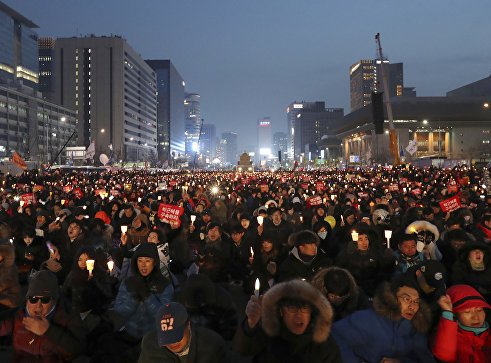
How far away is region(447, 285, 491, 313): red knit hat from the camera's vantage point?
400cm

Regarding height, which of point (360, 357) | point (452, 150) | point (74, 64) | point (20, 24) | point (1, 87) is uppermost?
point (20, 24)

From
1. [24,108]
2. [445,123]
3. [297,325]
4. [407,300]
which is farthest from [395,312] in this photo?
[445,123]

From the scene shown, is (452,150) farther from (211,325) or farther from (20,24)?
(211,325)

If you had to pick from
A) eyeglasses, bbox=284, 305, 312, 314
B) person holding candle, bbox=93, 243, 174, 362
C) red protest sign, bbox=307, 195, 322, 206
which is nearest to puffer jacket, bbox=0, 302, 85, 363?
person holding candle, bbox=93, 243, 174, 362

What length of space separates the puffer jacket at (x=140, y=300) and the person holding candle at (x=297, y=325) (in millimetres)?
1956

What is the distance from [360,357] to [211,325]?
A: 1.55m

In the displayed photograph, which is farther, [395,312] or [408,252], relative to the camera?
[408,252]

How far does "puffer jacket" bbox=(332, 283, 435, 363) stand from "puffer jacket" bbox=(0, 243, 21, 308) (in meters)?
3.88

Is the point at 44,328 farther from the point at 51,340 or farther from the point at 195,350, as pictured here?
the point at 195,350

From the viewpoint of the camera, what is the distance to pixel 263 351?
367cm

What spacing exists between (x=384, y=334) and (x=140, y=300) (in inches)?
97.3

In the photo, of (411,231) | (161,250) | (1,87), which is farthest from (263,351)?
(1,87)

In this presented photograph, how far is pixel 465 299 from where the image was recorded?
13.2 ft

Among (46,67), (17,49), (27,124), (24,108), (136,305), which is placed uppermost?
(46,67)
